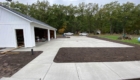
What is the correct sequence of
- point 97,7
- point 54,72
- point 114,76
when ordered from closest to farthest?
point 114,76, point 54,72, point 97,7

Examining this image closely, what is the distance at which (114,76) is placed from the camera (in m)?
3.78

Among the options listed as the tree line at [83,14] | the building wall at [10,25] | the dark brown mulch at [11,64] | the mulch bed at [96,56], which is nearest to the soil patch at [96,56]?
the mulch bed at [96,56]

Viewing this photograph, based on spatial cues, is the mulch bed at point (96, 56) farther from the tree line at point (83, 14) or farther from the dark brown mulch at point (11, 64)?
the tree line at point (83, 14)

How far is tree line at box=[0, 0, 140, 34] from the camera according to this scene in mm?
41812

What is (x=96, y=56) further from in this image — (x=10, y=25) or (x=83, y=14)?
(x=83, y=14)

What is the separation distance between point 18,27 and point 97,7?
40041 mm

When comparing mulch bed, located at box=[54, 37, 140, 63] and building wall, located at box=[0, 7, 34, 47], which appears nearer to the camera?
mulch bed, located at box=[54, 37, 140, 63]

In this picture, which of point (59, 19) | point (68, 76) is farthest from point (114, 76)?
point (59, 19)

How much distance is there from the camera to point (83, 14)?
1841 inches

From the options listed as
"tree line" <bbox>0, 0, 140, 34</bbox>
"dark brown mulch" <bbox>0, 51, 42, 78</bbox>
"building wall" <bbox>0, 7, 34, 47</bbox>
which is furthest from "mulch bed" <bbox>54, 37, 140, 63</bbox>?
"tree line" <bbox>0, 0, 140, 34</bbox>

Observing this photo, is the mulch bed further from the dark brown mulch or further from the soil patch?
the dark brown mulch

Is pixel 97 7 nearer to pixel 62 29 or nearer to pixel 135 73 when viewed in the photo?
pixel 62 29

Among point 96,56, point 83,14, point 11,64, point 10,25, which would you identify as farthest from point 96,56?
point 83,14

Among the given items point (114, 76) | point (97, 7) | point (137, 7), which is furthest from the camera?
point (97, 7)
